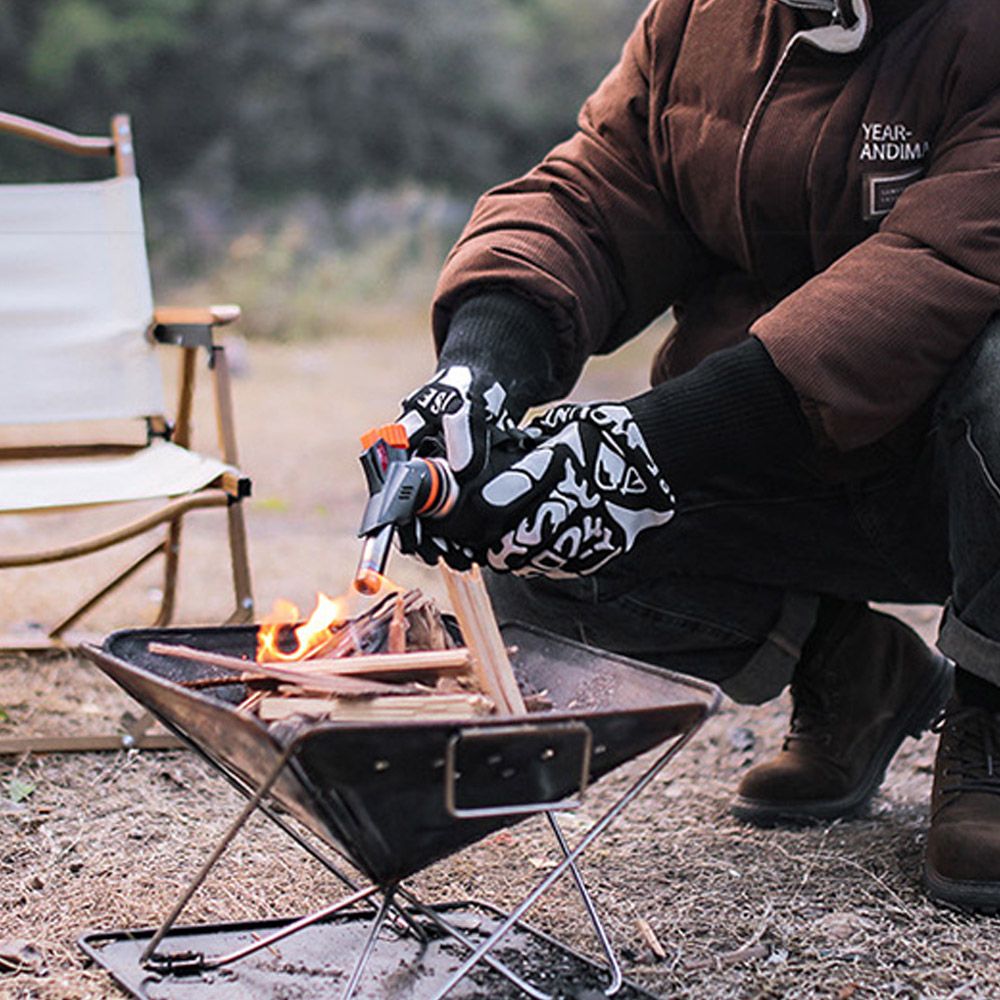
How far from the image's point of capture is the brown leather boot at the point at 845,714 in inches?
95.7

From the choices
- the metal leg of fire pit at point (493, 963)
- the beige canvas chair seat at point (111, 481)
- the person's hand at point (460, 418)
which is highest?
the person's hand at point (460, 418)

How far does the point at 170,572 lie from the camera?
3133 mm

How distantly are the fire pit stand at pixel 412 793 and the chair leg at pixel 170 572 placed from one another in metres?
1.21

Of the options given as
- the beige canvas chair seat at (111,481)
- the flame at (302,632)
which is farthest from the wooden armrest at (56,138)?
the flame at (302,632)

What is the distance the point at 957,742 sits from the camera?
2115 mm

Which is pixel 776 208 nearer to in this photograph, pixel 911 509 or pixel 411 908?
pixel 911 509

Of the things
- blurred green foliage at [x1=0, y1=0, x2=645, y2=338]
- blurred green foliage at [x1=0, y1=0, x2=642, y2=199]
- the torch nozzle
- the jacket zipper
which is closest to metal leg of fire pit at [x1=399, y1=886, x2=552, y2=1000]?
the torch nozzle

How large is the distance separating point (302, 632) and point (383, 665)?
0.24 metres

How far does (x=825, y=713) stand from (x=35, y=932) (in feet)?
4.28

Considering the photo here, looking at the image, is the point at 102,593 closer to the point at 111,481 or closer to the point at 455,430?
the point at 111,481

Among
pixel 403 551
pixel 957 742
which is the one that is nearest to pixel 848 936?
pixel 957 742

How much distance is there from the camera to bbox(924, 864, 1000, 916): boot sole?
198cm

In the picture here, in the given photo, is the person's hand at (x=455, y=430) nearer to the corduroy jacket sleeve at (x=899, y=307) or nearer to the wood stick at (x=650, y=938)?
the corduroy jacket sleeve at (x=899, y=307)

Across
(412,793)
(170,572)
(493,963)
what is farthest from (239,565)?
(412,793)
